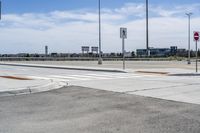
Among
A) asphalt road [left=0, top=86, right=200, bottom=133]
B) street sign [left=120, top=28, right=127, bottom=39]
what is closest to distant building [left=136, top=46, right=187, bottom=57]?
street sign [left=120, top=28, right=127, bottom=39]

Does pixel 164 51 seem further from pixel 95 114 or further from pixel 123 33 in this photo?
pixel 95 114

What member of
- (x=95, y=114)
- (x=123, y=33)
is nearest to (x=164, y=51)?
(x=123, y=33)

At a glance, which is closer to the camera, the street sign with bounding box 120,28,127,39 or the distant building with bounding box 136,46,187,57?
the street sign with bounding box 120,28,127,39

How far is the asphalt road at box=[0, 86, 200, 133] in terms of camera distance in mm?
7844

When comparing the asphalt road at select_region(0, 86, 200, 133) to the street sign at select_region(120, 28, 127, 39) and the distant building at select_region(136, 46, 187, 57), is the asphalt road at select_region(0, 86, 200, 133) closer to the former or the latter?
the street sign at select_region(120, 28, 127, 39)

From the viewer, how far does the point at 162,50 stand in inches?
4754

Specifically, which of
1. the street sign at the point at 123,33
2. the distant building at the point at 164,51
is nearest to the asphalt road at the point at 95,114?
the street sign at the point at 123,33

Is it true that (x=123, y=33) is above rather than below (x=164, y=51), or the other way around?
above

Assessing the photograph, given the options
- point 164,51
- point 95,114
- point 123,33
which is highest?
point 123,33

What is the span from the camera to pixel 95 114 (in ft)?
30.9

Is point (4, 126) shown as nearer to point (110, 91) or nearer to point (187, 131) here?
point (187, 131)

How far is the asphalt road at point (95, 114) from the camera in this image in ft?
25.7

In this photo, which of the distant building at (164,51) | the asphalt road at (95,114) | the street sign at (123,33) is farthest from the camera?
the distant building at (164,51)

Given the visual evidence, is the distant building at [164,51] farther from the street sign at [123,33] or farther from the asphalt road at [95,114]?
the asphalt road at [95,114]
